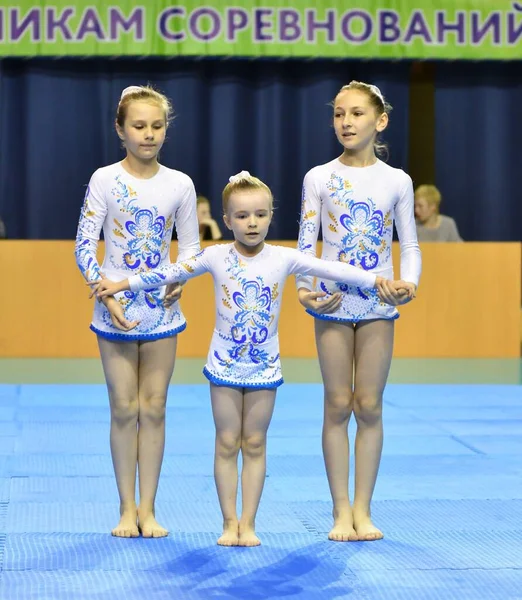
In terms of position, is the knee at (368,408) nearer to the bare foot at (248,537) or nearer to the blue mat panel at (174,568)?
the blue mat panel at (174,568)

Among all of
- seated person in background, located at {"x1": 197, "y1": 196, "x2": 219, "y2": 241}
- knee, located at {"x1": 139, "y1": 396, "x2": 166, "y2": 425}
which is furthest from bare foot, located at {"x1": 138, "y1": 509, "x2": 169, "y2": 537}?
seated person in background, located at {"x1": 197, "y1": 196, "x2": 219, "y2": 241}

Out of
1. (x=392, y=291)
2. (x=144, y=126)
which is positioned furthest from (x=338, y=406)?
(x=144, y=126)

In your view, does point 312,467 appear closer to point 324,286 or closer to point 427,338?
point 324,286

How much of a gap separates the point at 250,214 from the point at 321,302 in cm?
44

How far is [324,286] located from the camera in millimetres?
4418

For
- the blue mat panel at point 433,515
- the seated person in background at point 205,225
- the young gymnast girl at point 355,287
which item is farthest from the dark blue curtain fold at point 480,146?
the young gymnast girl at point 355,287

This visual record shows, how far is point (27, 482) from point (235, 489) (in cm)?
154

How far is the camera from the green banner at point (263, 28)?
12.1 m

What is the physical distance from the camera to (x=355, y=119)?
172 inches

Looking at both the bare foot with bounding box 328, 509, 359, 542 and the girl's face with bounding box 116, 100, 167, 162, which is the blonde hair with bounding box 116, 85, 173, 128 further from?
the bare foot with bounding box 328, 509, 359, 542

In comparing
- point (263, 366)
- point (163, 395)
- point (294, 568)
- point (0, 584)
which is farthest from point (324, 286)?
point (0, 584)

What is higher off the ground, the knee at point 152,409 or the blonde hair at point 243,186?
the blonde hair at point 243,186

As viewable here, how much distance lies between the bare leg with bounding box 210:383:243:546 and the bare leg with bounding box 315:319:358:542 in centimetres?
38

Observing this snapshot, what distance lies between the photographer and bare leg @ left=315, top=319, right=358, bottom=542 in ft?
14.3
